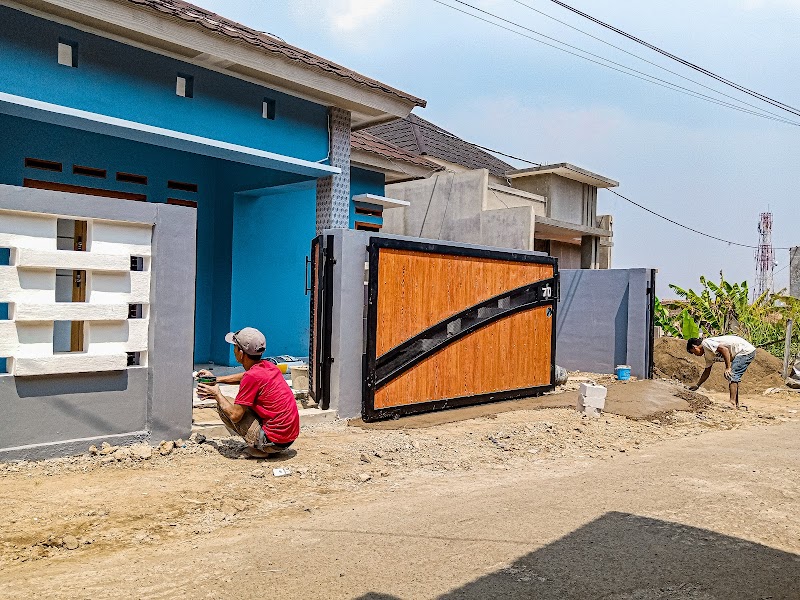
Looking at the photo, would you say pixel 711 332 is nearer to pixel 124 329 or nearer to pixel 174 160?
pixel 174 160

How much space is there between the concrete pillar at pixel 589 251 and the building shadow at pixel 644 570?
19.7m

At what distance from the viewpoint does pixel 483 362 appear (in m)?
9.95

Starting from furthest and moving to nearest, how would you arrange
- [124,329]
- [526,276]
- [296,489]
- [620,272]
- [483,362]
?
[620,272] → [526,276] → [483,362] → [124,329] → [296,489]

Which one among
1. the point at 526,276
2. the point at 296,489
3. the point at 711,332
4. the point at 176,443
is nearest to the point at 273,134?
the point at 526,276

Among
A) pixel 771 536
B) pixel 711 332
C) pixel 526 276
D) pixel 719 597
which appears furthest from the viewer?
pixel 711 332

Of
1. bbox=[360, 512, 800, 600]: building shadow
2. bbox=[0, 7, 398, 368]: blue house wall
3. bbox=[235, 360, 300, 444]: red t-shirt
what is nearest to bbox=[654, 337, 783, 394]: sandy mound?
bbox=[0, 7, 398, 368]: blue house wall

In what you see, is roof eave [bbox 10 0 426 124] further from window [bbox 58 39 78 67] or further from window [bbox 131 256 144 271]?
window [bbox 131 256 144 271]

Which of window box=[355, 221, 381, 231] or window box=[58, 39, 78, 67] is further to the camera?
window box=[355, 221, 381, 231]

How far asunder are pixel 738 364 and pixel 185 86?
10.0 metres

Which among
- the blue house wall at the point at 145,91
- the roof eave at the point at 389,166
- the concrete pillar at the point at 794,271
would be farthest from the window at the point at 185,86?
the concrete pillar at the point at 794,271

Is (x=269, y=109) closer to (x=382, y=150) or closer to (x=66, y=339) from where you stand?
(x=382, y=150)

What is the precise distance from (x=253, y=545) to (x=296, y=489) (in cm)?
141

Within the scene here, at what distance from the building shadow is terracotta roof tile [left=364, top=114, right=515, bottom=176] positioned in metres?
17.2

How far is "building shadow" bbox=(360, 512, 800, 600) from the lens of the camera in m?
3.74
